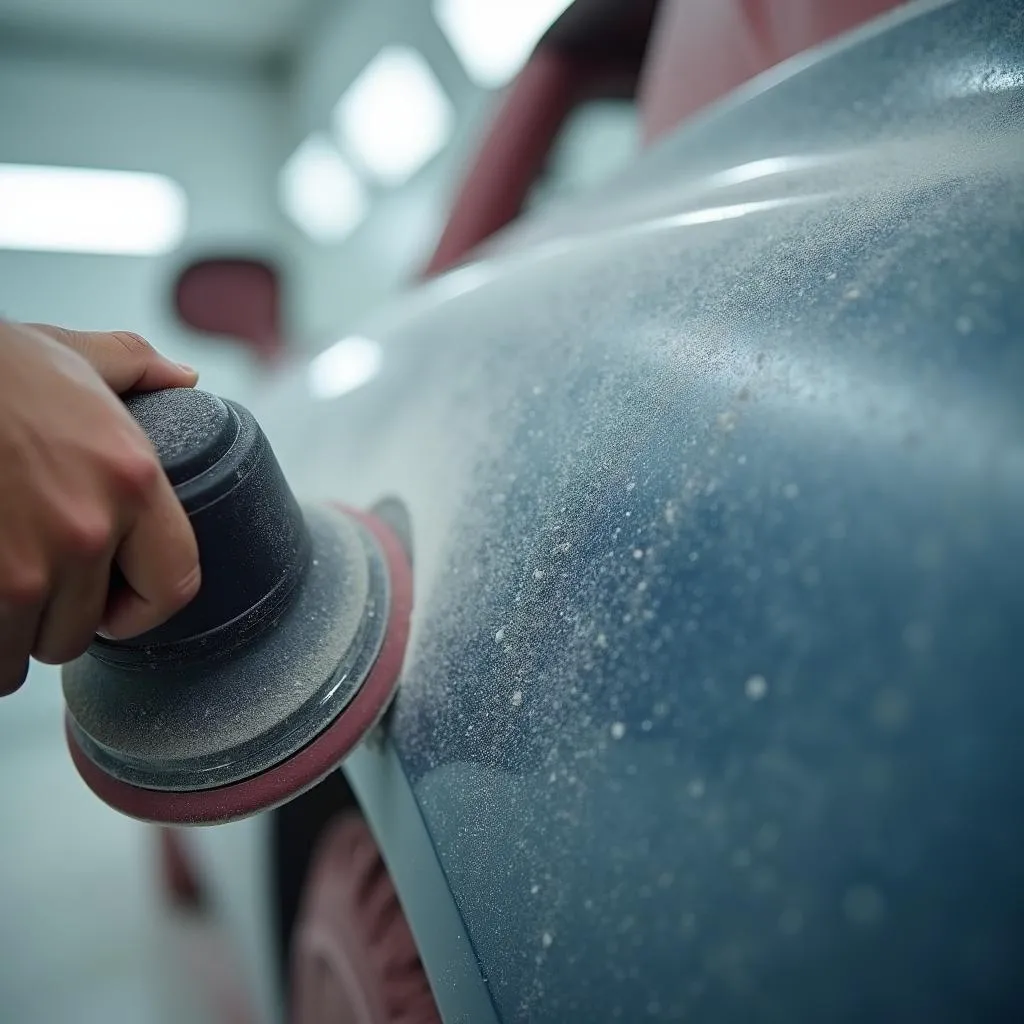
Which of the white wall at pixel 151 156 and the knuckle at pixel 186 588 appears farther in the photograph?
the white wall at pixel 151 156

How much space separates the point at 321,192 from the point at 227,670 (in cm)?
396

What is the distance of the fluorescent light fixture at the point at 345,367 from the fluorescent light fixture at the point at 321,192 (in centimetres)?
305

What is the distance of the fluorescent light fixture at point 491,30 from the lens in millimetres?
2518

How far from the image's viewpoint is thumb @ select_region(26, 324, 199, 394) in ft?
1.22

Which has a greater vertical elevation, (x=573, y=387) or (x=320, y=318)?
(x=573, y=387)

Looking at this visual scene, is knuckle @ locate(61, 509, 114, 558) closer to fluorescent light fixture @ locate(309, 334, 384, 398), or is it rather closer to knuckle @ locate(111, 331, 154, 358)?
knuckle @ locate(111, 331, 154, 358)

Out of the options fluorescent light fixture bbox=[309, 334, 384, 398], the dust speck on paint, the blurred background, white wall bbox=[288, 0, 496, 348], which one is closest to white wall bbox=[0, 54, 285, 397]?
the blurred background

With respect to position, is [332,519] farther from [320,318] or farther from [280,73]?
[280,73]

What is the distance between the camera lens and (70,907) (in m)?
1.64

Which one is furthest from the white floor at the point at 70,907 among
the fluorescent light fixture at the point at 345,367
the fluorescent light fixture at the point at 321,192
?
the fluorescent light fixture at the point at 321,192

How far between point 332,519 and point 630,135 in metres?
2.16

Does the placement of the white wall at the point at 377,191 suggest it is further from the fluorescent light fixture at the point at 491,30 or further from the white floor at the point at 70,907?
the white floor at the point at 70,907

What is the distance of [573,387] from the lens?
419 mm

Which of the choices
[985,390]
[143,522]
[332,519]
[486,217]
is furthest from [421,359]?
[486,217]
